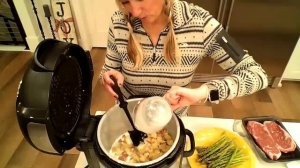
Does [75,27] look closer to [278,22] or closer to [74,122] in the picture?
[278,22]

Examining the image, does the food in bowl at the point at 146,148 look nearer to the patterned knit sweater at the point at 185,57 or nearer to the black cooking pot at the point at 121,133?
the black cooking pot at the point at 121,133

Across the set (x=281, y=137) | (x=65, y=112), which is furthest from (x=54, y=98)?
(x=281, y=137)

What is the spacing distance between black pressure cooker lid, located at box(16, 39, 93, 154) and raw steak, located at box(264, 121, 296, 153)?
0.59 metres

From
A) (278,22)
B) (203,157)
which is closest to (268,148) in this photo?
(203,157)

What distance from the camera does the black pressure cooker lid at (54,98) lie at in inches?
16.6

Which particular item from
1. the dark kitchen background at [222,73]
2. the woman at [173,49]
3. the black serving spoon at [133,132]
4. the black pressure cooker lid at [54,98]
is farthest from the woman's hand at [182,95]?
the dark kitchen background at [222,73]

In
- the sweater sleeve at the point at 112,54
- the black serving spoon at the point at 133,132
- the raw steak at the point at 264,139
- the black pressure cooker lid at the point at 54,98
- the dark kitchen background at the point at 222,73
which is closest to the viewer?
the black pressure cooker lid at the point at 54,98

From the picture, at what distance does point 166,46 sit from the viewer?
2.66 ft

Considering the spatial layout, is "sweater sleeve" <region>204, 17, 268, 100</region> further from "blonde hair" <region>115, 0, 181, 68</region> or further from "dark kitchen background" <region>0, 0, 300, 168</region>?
"dark kitchen background" <region>0, 0, 300, 168</region>

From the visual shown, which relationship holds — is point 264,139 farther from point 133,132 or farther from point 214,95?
point 133,132

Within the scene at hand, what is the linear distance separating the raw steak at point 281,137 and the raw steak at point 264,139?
16 millimetres

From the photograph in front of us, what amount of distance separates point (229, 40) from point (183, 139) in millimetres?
425

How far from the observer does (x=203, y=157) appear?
70 cm

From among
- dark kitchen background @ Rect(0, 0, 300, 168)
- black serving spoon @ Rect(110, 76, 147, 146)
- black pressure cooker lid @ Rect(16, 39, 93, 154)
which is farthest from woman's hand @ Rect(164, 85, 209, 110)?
dark kitchen background @ Rect(0, 0, 300, 168)
